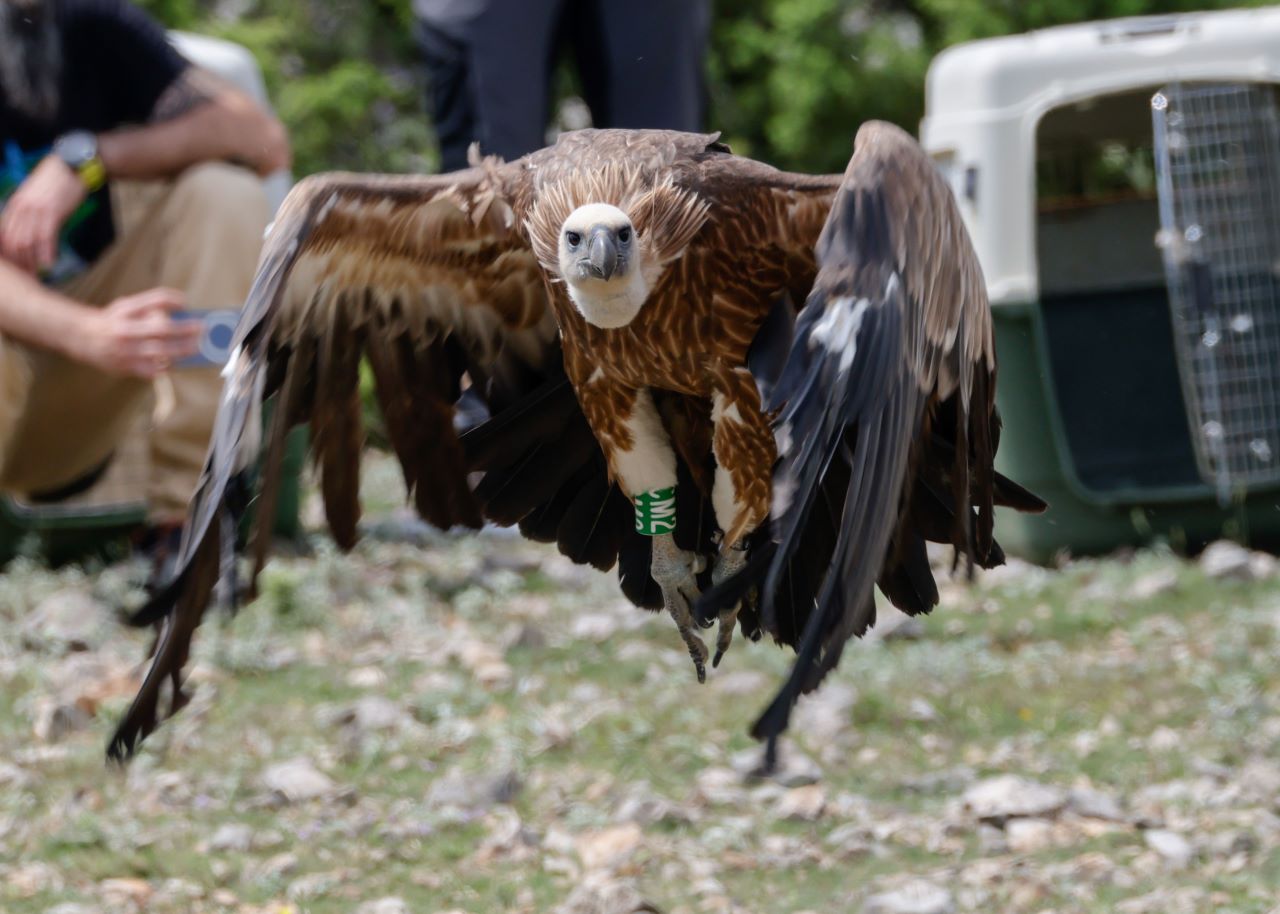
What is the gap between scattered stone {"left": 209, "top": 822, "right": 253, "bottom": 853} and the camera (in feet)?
10.6

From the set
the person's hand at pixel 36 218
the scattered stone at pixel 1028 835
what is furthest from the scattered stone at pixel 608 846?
the person's hand at pixel 36 218

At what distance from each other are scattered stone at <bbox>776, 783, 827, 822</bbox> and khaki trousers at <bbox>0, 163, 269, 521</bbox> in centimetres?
224

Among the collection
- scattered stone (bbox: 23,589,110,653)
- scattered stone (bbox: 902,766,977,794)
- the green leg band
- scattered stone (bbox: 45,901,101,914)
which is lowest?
scattered stone (bbox: 902,766,977,794)

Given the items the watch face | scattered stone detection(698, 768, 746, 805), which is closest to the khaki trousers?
the watch face

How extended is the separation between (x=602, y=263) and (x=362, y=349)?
28.3 inches

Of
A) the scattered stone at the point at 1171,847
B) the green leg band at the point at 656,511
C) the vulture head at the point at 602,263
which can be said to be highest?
the vulture head at the point at 602,263

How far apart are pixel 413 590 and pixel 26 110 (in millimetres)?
1774

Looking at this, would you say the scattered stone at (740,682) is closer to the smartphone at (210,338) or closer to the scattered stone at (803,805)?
the scattered stone at (803,805)

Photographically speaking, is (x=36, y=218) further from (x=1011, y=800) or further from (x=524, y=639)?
(x=1011, y=800)

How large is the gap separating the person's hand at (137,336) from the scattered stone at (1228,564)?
2840mm

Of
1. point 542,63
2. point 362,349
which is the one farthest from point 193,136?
point 362,349

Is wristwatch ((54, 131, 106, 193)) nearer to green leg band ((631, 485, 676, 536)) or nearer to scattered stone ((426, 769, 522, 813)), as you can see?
scattered stone ((426, 769, 522, 813))

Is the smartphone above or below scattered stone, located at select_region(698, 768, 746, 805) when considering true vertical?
above

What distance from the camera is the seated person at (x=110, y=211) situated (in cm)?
494
